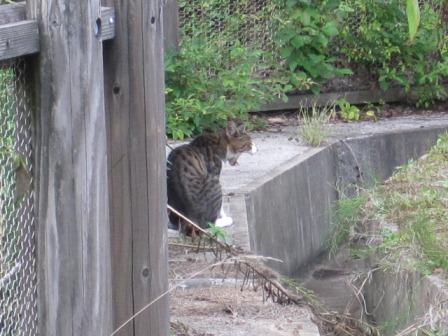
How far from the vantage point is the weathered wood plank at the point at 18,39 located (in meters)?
2.66

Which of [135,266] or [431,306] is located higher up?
[135,266]

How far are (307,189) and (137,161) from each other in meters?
6.65

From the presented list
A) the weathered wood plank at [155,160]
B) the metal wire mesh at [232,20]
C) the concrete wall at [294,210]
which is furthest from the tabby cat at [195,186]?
the metal wire mesh at [232,20]

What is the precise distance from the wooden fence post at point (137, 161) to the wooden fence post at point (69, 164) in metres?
0.38

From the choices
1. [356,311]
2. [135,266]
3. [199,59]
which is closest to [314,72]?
[199,59]

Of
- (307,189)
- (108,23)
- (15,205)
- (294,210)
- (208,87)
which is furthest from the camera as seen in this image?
(208,87)

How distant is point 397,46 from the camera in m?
12.7

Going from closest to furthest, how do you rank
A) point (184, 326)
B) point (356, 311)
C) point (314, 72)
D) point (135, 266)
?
point (135, 266) < point (184, 326) < point (356, 311) < point (314, 72)

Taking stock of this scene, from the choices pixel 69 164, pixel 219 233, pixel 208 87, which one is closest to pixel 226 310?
pixel 219 233

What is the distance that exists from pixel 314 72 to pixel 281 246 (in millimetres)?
3788

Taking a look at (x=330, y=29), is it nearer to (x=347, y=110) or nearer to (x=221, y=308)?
(x=347, y=110)

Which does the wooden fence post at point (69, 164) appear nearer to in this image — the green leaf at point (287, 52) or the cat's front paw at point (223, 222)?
the cat's front paw at point (223, 222)

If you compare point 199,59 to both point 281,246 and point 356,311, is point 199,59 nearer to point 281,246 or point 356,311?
point 281,246

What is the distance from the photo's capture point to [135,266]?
3.69 m
